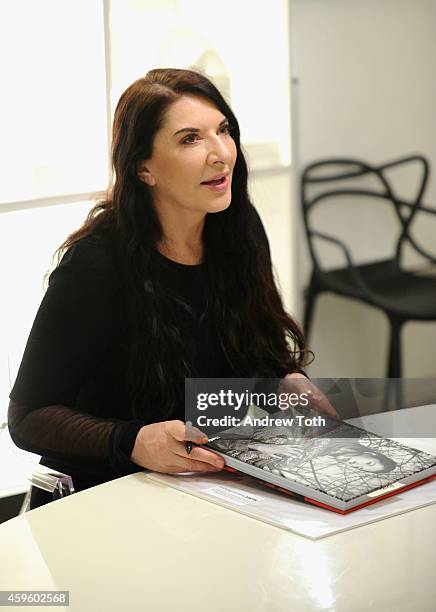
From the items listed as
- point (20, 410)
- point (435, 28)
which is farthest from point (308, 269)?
point (20, 410)

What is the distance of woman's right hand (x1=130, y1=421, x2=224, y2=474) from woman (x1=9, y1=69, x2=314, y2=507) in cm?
17

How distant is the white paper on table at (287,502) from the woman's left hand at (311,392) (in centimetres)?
5

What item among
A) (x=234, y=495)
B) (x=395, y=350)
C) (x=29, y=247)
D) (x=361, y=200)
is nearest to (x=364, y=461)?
(x=234, y=495)

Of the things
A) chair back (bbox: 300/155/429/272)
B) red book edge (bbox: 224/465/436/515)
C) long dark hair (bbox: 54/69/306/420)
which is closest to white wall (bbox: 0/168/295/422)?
long dark hair (bbox: 54/69/306/420)

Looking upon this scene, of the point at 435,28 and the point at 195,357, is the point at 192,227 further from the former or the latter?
the point at 435,28

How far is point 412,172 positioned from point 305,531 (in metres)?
3.14

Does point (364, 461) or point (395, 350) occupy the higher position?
point (364, 461)

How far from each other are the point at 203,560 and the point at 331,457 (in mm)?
291

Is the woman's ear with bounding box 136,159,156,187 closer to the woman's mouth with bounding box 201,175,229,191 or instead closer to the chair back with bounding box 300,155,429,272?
the woman's mouth with bounding box 201,175,229,191

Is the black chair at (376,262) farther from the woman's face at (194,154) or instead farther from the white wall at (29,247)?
the woman's face at (194,154)

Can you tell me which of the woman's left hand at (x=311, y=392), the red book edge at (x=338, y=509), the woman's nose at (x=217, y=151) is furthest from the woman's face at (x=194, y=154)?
the red book edge at (x=338, y=509)

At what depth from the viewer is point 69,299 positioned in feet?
5.89

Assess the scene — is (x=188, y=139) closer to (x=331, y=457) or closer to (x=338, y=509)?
(x=331, y=457)

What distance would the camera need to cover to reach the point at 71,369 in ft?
5.83
